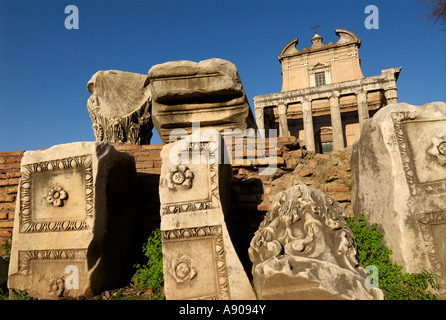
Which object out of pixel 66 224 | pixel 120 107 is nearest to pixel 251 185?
pixel 66 224

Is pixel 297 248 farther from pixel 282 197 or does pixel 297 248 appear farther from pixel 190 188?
pixel 190 188

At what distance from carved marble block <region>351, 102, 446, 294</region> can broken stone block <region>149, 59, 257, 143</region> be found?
2100mm

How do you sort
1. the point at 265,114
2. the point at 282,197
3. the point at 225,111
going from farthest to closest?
1. the point at 265,114
2. the point at 225,111
3. the point at 282,197

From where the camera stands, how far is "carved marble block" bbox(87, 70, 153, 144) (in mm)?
4723

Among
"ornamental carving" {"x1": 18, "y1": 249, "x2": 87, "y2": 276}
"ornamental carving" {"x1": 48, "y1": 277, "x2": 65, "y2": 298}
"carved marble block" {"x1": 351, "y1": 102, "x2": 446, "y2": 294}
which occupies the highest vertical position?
"carved marble block" {"x1": 351, "y1": 102, "x2": 446, "y2": 294}

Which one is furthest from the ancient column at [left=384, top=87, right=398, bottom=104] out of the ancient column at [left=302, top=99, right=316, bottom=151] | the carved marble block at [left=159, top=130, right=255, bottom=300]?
the carved marble block at [left=159, top=130, right=255, bottom=300]

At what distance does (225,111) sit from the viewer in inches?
170

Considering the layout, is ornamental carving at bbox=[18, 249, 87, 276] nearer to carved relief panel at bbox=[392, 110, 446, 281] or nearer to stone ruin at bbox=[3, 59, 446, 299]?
stone ruin at bbox=[3, 59, 446, 299]

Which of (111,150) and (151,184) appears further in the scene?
(151,184)

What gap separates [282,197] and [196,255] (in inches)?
33.1

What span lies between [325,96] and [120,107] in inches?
567

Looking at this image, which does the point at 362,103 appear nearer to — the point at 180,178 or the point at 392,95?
the point at 392,95

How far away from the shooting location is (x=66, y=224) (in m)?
2.37
